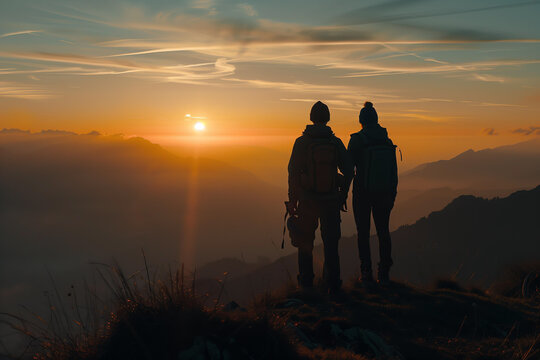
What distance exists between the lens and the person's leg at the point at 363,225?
26.9 feet

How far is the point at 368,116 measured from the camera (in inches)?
320

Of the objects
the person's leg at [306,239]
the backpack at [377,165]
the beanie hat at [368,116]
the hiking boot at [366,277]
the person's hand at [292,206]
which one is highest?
the beanie hat at [368,116]

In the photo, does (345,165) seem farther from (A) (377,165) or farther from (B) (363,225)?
(B) (363,225)

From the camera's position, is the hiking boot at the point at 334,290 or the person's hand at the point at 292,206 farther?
the person's hand at the point at 292,206

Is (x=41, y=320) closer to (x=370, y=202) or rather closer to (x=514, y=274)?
(x=370, y=202)

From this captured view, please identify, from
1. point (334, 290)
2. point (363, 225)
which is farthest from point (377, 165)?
point (334, 290)

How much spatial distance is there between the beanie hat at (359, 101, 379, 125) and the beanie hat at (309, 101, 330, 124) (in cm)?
91

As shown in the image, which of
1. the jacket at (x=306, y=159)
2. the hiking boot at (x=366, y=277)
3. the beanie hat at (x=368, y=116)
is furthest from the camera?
the hiking boot at (x=366, y=277)

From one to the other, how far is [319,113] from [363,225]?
236cm

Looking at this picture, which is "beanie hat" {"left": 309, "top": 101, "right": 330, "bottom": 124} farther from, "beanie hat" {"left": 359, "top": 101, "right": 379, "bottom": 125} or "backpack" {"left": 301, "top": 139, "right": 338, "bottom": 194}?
"beanie hat" {"left": 359, "top": 101, "right": 379, "bottom": 125}

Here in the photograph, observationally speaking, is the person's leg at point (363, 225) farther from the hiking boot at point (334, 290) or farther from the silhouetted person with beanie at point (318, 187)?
the hiking boot at point (334, 290)

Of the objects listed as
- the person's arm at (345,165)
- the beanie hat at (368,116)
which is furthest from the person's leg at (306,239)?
the beanie hat at (368,116)

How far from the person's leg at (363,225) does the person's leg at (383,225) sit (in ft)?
0.57

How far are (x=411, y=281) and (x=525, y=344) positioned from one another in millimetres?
3896
